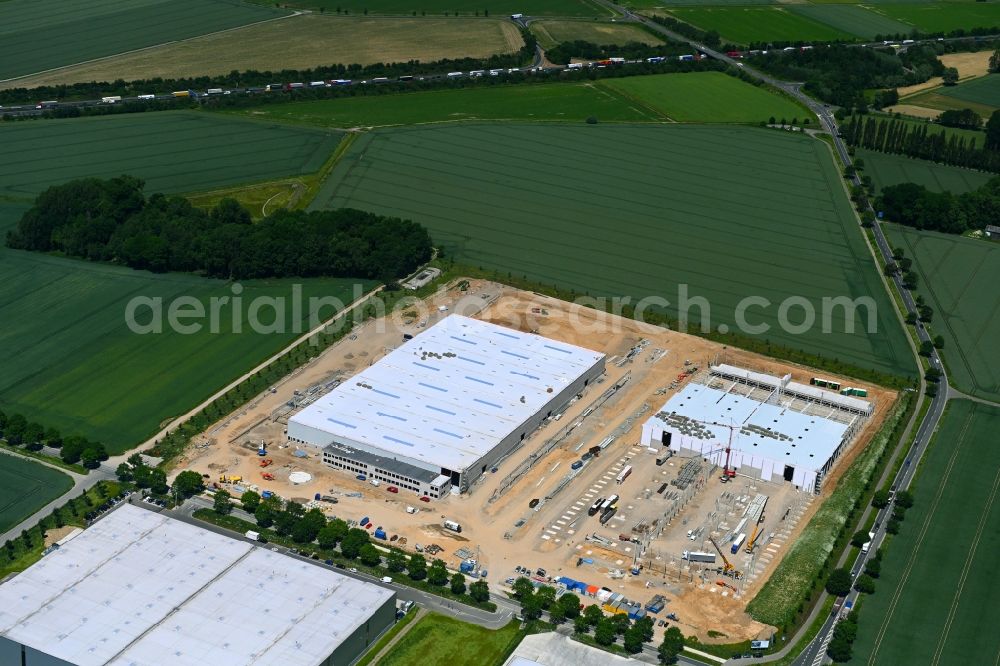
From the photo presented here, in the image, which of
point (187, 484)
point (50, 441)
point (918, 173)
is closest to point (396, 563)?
point (187, 484)

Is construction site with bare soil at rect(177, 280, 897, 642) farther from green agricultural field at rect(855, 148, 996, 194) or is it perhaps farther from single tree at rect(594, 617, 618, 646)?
green agricultural field at rect(855, 148, 996, 194)

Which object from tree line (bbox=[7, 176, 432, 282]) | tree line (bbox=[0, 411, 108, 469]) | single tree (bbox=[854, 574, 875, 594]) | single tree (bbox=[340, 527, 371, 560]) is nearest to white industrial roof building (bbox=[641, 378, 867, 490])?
single tree (bbox=[854, 574, 875, 594])

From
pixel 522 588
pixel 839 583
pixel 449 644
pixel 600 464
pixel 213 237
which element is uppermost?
pixel 213 237

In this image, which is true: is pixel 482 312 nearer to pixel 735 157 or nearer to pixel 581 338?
pixel 581 338

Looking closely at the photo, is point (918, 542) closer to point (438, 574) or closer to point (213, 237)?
point (438, 574)

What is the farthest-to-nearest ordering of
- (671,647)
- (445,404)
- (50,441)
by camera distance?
(445,404) < (50,441) < (671,647)

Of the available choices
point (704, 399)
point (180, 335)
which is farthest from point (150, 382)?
point (704, 399)
